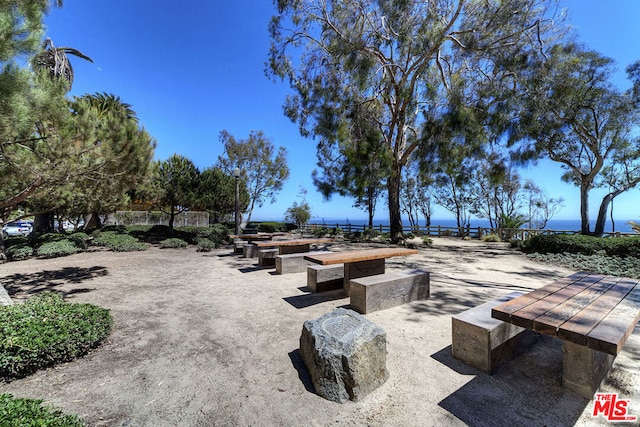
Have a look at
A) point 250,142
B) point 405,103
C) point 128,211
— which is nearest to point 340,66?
point 405,103

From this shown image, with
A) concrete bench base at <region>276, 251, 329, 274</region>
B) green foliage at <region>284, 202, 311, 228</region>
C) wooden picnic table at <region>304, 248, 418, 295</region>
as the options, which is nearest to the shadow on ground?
wooden picnic table at <region>304, 248, 418, 295</region>

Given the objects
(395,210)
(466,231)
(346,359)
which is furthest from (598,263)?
(466,231)

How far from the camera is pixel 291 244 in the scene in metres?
6.98

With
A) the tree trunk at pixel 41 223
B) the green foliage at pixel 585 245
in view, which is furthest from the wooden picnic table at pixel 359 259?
the tree trunk at pixel 41 223

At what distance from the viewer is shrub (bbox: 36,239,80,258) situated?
8766 millimetres

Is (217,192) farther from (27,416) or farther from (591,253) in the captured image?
(591,253)

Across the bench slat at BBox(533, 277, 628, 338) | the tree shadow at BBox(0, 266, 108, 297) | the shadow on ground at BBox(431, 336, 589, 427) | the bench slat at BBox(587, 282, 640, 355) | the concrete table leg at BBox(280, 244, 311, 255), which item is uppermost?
the bench slat at BBox(533, 277, 628, 338)

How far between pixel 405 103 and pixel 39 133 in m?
10.6

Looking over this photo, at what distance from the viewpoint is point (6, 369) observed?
2.22m

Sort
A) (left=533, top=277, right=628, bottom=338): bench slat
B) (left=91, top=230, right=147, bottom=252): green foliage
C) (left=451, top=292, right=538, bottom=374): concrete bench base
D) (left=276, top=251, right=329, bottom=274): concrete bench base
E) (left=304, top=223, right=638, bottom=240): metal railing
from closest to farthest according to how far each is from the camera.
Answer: (left=533, top=277, right=628, bottom=338): bench slat, (left=451, top=292, right=538, bottom=374): concrete bench base, (left=276, top=251, right=329, bottom=274): concrete bench base, (left=91, top=230, right=147, bottom=252): green foliage, (left=304, top=223, right=638, bottom=240): metal railing

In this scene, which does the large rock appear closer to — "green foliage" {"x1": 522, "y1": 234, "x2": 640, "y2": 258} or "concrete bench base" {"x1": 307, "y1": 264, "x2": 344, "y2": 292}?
"concrete bench base" {"x1": 307, "y1": 264, "x2": 344, "y2": 292}

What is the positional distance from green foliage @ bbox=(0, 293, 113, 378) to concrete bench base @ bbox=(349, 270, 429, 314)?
305 cm

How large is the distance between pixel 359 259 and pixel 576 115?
41.7ft

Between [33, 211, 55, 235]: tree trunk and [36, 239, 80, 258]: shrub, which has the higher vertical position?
[33, 211, 55, 235]: tree trunk
